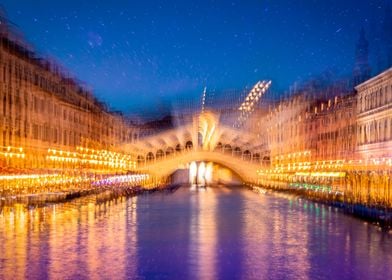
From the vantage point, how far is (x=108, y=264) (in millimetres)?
11391

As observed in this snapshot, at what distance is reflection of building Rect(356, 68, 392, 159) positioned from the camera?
50906mm

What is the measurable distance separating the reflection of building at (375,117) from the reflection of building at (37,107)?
25490 millimetres

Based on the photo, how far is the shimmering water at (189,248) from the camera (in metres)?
10.7

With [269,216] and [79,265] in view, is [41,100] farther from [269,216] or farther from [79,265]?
[79,265]

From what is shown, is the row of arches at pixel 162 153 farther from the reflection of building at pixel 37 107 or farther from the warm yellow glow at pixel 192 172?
the reflection of building at pixel 37 107

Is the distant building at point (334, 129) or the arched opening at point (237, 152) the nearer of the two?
the distant building at point (334, 129)

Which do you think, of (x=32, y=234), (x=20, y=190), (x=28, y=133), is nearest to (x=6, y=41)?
(x=28, y=133)

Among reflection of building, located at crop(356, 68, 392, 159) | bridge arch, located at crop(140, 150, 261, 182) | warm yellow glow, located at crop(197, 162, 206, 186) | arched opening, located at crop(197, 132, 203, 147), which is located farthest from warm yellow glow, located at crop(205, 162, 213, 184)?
reflection of building, located at crop(356, 68, 392, 159)

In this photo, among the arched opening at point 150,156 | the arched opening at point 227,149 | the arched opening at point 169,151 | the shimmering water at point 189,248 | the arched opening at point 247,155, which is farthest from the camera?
the arched opening at point 169,151

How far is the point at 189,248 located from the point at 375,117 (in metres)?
43.5

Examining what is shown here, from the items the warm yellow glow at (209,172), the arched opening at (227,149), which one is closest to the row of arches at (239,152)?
the arched opening at (227,149)

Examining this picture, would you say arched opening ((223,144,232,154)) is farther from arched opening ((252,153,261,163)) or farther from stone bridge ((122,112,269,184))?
arched opening ((252,153,261,163))

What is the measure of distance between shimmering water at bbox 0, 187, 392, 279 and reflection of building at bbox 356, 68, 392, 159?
30527 millimetres

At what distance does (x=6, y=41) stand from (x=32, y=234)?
27999 millimetres
